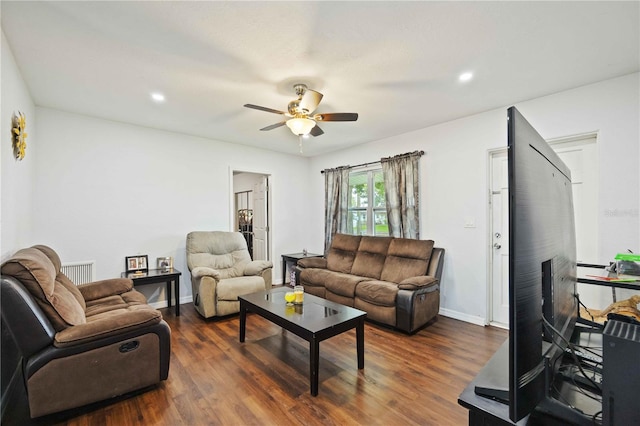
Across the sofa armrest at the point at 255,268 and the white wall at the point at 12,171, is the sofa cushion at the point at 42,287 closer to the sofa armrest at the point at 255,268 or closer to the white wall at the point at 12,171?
the white wall at the point at 12,171

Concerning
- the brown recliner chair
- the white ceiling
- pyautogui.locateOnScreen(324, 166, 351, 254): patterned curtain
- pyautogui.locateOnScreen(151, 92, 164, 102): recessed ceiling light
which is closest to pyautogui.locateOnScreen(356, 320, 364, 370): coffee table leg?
the brown recliner chair

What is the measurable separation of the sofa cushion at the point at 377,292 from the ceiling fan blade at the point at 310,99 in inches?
82.6

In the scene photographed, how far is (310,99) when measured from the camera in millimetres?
2457

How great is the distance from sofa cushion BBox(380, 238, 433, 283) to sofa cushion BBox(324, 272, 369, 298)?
0.36 metres

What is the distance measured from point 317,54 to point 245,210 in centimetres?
483

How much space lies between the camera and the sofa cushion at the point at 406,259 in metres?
3.54

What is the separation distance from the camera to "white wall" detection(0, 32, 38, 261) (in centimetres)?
197

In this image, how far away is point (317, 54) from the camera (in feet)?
7.01

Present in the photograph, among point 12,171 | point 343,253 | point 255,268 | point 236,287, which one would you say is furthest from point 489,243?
point 12,171

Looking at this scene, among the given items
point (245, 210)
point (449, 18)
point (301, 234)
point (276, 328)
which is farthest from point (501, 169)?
point (245, 210)

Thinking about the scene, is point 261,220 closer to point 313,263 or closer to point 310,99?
point 313,263

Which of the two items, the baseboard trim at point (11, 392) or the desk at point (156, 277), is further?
the desk at point (156, 277)

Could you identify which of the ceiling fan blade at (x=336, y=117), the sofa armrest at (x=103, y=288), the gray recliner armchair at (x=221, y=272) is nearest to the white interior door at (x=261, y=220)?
the gray recliner armchair at (x=221, y=272)

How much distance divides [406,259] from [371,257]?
1.76 ft
